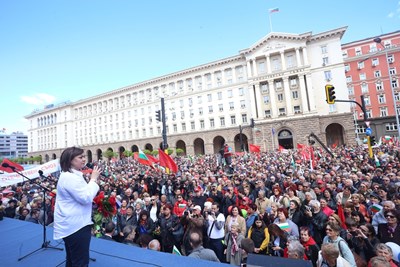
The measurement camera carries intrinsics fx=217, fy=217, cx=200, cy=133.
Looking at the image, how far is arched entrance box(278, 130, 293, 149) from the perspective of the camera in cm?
3627

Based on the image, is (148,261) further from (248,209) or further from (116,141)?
(116,141)

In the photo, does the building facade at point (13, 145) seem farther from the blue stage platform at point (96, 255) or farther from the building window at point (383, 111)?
the building window at point (383, 111)

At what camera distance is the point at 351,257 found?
3.30m

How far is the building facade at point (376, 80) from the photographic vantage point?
40562mm

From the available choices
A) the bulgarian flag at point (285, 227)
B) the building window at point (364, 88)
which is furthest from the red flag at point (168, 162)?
the building window at point (364, 88)

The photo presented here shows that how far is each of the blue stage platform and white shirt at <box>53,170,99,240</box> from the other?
981 mm

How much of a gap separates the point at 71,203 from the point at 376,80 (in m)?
55.1

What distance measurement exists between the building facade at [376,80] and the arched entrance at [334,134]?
30.1 feet

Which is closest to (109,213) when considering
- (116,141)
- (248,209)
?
(248,209)

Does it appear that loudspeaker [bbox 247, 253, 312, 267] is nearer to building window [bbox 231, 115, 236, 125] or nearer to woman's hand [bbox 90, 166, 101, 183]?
woman's hand [bbox 90, 166, 101, 183]

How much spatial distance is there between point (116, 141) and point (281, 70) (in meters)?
40.5

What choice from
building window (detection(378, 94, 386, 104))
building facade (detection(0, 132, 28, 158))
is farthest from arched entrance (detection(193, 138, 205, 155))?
building facade (detection(0, 132, 28, 158))

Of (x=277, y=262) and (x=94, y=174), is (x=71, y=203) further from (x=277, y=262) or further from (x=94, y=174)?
(x=277, y=262)

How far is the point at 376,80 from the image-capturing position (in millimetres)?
42531
